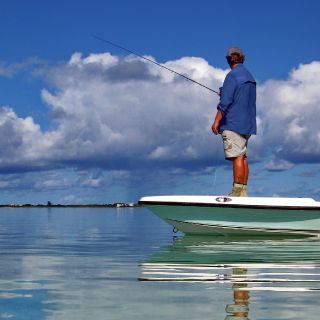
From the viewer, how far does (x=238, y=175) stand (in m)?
Answer: 14.7

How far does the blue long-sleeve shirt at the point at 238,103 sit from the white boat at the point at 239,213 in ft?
5.00

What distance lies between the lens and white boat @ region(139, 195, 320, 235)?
47.1 feet

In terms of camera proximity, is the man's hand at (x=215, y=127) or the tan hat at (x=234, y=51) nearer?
the man's hand at (x=215, y=127)

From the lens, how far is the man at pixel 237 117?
14.6 meters

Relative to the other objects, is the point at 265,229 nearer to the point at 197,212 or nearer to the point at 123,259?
the point at 197,212

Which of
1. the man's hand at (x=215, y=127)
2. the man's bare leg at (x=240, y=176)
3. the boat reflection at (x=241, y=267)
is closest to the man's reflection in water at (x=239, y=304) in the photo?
the boat reflection at (x=241, y=267)

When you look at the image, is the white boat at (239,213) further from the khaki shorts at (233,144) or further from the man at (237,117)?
the khaki shorts at (233,144)

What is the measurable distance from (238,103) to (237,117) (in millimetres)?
320

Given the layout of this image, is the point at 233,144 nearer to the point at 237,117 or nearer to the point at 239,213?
the point at 237,117

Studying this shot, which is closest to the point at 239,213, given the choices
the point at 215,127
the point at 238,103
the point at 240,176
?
the point at 240,176

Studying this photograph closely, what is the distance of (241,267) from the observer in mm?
8406

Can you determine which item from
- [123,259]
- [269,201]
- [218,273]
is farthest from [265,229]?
[218,273]

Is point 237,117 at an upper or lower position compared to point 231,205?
upper

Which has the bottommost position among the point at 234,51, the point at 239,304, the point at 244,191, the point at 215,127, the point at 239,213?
the point at 239,304
